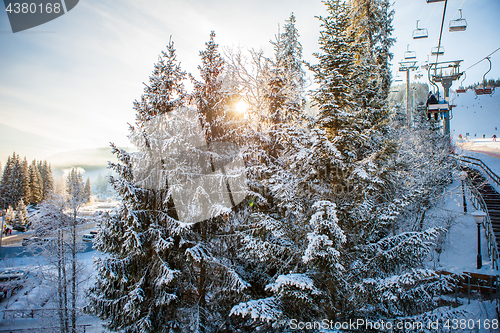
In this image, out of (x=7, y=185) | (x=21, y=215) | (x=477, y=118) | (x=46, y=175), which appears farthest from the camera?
(x=477, y=118)

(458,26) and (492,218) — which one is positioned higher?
(458,26)

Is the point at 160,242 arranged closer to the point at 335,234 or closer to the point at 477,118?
the point at 335,234

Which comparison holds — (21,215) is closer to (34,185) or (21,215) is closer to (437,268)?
(34,185)

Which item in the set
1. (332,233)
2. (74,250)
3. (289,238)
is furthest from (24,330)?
(332,233)

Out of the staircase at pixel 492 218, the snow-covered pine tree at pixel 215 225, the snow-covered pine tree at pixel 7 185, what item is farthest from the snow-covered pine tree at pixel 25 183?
the staircase at pixel 492 218

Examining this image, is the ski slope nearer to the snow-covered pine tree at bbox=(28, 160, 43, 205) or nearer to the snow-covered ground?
the snow-covered ground

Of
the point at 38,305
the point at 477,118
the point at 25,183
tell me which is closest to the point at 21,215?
the point at 25,183

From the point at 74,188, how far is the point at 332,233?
17.0 meters

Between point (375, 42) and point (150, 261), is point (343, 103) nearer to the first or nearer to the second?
point (150, 261)

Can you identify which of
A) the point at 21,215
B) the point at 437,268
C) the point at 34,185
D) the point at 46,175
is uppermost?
the point at 46,175

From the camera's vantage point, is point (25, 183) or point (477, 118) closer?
point (25, 183)

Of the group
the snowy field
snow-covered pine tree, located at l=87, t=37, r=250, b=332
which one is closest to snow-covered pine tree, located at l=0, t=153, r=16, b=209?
the snowy field

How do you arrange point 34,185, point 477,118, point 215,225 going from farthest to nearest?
point 477,118, point 34,185, point 215,225

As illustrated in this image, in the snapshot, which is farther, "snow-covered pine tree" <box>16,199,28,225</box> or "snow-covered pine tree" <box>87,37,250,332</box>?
"snow-covered pine tree" <box>16,199,28,225</box>
